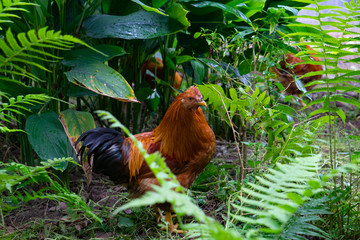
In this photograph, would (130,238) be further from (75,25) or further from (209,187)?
(75,25)

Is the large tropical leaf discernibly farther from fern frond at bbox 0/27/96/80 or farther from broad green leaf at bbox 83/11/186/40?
fern frond at bbox 0/27/96/80

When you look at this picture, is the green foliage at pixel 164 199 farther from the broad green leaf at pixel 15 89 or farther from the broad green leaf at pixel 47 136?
the broad green leaf at pixel 15 89

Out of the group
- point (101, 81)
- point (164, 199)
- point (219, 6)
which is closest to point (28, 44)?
point (164, 199)

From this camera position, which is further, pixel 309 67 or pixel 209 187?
pixel 309 67

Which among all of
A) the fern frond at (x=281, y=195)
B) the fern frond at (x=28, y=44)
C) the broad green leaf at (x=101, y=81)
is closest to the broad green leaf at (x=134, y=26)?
the broad green leaf at (x=101, y=81)

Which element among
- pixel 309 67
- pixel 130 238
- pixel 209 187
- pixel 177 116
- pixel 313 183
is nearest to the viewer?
pixel 313 183

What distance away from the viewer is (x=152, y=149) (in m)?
2.09

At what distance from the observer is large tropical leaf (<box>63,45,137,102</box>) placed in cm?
187

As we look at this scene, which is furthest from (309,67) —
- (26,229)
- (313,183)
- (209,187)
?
(313,183)

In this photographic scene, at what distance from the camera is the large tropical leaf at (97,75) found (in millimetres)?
1874

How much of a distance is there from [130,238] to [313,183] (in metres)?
1.44

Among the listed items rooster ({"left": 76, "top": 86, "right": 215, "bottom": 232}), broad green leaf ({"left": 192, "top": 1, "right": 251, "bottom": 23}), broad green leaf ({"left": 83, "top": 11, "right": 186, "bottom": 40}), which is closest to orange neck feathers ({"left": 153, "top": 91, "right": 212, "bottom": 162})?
rooster ({"left": 76, "top": 86, "right": 215, "bottom": 232})

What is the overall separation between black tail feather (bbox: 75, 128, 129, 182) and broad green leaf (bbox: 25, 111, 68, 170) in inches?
4.5

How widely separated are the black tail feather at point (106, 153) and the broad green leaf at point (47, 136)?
114mm
